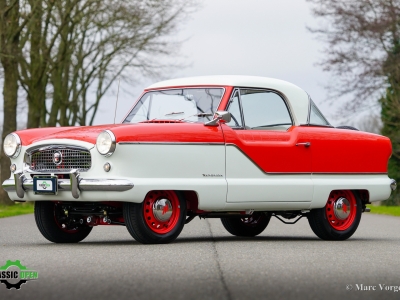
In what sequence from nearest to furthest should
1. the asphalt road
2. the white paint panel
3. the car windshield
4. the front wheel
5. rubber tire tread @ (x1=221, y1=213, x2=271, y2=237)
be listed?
the asphalt road < the white paint panel < the car windshield < the front wheel < rubber tire tread @ (x1=221, y1=213, x2=271, y2=237)

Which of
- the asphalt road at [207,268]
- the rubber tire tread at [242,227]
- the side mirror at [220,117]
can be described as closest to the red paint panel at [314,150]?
the side mirror at [220,117]

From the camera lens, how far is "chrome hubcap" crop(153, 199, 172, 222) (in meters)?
10.6

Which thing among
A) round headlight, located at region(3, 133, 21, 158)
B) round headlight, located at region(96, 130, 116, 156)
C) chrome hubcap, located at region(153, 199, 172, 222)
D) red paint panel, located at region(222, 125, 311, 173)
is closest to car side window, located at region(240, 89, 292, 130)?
red paint panel, located at region(222, 125, 311, 173)

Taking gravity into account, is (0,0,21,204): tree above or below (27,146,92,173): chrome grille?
above

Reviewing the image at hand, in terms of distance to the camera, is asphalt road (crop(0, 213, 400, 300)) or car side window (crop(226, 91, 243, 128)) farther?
car side window (crop(226, 91, 243, 128))

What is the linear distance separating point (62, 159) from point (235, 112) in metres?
2.21

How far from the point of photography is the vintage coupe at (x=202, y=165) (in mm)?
10391

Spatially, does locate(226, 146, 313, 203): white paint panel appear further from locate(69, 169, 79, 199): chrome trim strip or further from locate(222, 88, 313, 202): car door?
locate(69, 169, 79, 199): chrome trim strip

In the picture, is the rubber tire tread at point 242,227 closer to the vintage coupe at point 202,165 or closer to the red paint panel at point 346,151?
the vintage coupe at point 202,165

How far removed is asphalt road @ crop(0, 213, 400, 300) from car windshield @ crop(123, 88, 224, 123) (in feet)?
4.90

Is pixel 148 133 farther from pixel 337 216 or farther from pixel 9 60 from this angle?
pixel 9 60

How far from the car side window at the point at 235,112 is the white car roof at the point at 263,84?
20 cm

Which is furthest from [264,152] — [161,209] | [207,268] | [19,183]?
[207,268]

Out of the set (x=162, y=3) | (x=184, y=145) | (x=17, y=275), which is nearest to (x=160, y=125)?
(x=184, y=145)
